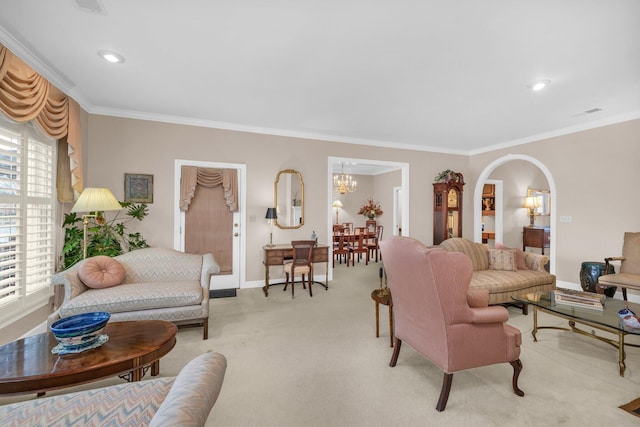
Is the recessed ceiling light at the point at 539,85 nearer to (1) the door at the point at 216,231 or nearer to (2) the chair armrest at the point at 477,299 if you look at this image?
(2) the chair armrest at the point at 477,299

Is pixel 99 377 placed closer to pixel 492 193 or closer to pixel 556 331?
pixel 556 331

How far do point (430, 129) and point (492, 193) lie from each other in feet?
12.4

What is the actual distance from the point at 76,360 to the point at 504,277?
170 inches

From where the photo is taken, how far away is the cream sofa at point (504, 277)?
3436 millimetres

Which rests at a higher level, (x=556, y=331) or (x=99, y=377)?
(x=99, y=377)

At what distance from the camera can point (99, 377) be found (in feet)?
5.19

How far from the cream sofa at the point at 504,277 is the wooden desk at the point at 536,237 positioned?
3.83 metres

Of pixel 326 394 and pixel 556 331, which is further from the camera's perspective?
pixel 556 331

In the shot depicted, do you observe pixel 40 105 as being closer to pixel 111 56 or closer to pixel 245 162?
pixel 111 56

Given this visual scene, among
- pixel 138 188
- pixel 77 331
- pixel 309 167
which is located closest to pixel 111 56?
pixel 138 188

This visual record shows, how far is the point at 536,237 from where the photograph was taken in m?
7.11

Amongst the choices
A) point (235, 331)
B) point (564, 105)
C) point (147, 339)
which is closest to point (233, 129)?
point (235, 331)

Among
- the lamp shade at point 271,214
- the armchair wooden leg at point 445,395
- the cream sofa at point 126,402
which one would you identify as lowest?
the armchair wooden leg at point 445,395

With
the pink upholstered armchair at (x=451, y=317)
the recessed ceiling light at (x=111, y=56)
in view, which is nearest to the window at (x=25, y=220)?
the recessed ceiling light at (x=111, y=56)
